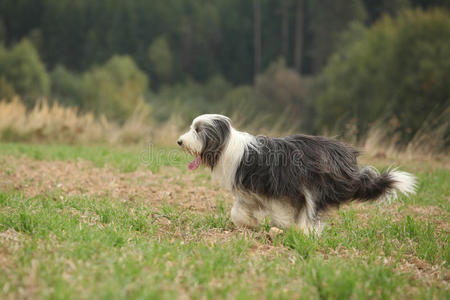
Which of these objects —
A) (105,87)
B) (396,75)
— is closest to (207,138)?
(396,75)

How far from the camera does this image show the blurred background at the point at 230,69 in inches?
501

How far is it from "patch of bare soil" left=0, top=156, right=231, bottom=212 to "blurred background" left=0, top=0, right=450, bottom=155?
2828mm

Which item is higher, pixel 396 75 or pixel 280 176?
pixel 280 176

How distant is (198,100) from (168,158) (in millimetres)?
37656

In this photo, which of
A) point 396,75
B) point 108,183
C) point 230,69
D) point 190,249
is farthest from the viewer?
point 230,69

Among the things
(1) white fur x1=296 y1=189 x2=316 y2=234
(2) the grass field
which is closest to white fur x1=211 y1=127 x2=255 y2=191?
(2) the grass field

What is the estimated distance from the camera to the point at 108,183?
6.36 m

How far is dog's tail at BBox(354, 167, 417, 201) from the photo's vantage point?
14.2 ft

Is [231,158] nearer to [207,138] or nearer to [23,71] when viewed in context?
[207,138]

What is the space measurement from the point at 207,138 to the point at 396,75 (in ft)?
73.5

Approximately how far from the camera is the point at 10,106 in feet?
40.5

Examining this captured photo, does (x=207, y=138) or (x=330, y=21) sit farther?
(x=330, y=21)

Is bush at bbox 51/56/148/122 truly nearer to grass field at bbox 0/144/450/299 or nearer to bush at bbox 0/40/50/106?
bush at bbox 0/40/50/106

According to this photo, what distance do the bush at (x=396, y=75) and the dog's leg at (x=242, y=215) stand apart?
12.3 metres
